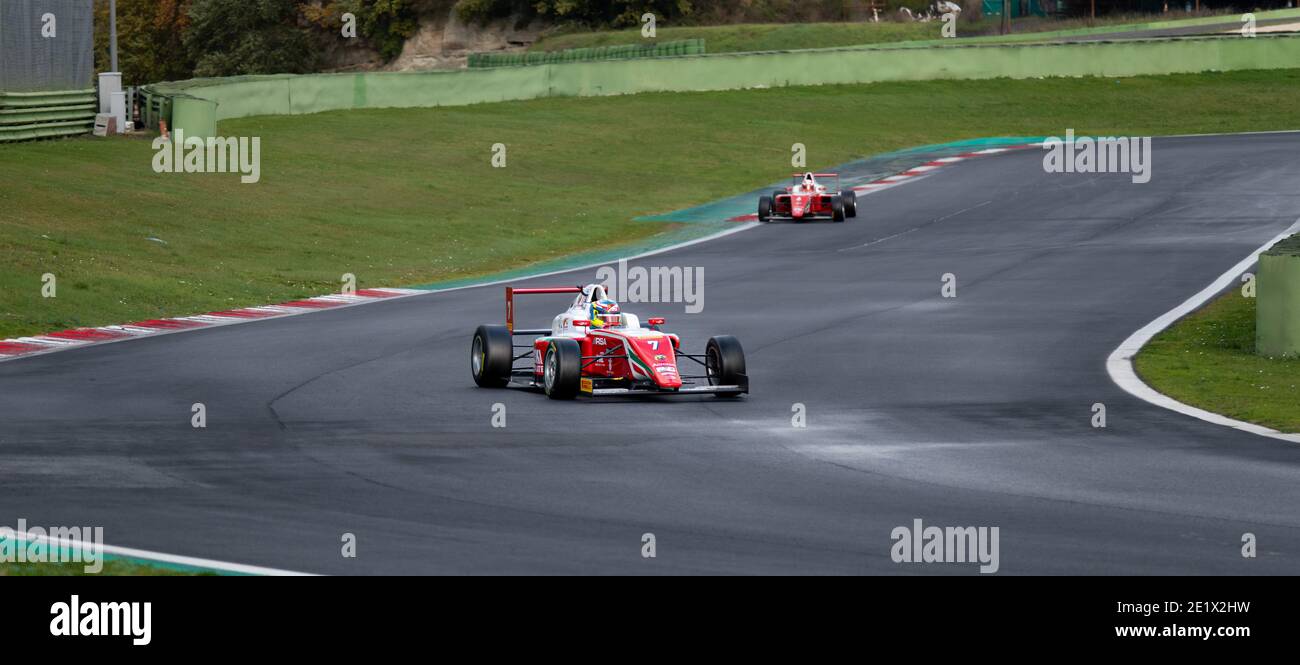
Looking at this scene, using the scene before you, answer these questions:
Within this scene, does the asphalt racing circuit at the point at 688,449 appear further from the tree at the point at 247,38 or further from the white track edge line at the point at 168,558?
the tree at the point at 247,38

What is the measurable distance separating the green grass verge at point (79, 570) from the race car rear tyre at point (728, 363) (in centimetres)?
797

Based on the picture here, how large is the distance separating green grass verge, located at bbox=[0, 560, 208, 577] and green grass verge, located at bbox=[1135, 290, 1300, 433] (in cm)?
953

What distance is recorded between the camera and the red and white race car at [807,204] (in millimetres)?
33438

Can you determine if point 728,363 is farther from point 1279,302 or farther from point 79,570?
point 79,570

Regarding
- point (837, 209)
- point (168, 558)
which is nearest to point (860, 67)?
point (837, 209)

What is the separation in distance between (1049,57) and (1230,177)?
17003mm

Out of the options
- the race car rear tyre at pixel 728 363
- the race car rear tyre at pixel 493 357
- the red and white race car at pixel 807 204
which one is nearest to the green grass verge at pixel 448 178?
the red and white race car at pixel 807 204

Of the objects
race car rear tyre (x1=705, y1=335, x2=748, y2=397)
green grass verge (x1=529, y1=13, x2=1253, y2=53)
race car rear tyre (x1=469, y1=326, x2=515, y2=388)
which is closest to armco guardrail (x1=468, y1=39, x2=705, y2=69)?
green grass verge (x1=529, y1=13, x2=1253, y2=53)

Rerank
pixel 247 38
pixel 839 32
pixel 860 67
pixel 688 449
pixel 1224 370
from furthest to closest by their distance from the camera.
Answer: pixel 247 38 < pixel 839 32 < pixel 860 67 < pixel 1224 370 < pixel 688 449

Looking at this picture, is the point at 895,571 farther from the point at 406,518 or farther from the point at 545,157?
the point at 545,157

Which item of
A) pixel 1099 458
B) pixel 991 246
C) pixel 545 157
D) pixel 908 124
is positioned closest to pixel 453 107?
pixel 545 157

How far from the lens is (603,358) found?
1617 cm

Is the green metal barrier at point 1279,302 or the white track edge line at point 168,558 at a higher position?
the green metal barrier at point 1279,302

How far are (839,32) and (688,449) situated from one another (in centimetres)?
6753
